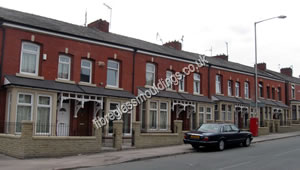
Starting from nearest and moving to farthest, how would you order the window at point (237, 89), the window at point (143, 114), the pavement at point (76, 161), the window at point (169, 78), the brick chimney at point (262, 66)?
1. the pavement at point (76, 161)
2. the window at point (143, 114)
3. the window at point (169, 78)
4. the window at point (237, 89)
5. the brick chimney at point (262, 66)

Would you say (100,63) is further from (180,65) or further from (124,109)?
(180,65)

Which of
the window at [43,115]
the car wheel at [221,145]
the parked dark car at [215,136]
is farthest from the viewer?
the window at [43,115]

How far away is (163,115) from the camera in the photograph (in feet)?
75.2

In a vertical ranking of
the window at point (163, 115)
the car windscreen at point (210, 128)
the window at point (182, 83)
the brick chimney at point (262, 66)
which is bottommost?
the car windscreen at point (210, 128)

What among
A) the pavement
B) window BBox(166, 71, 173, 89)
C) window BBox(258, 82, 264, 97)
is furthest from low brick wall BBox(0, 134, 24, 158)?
window BBox(258, 82, 264, 97)

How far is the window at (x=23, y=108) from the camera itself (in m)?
15.8

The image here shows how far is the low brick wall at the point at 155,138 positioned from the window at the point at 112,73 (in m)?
4.82

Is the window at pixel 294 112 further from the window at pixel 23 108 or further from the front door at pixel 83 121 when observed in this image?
the window at pixel 23 108

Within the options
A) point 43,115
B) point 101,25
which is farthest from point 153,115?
point 43,115

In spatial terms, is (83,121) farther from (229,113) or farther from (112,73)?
(229,113)

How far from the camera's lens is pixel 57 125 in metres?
17.3

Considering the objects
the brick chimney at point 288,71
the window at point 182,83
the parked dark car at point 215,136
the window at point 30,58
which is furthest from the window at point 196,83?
the brick chimney at point 288,71

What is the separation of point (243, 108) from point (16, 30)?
76.0ft

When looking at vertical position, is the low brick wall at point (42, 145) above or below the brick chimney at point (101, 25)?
below
